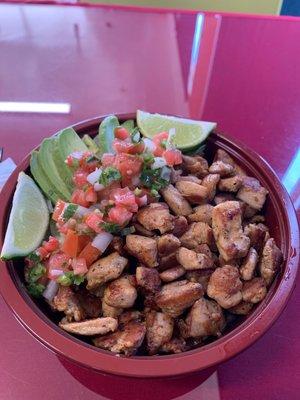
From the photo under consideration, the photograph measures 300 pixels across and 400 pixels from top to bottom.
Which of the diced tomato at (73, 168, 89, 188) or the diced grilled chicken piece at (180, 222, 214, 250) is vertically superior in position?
the diced tomato at (73, 168, 89, 188)

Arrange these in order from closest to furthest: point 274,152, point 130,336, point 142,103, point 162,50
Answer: point 130,336
point 274,152
point 142,103
point 162,50

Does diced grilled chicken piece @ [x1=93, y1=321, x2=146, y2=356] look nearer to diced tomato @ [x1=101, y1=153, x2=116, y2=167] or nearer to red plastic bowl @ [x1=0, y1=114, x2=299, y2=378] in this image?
red plastic bowl @ [x1=0, y1=114, x2=299, y2=378]

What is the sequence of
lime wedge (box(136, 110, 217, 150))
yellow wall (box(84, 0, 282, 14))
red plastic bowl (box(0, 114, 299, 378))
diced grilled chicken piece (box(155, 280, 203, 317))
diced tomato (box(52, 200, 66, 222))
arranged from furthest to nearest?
yellow wall (box(84, 0, 282, 14)), lime wedge (box(136, 110, 217, 150)), diced tomato (box(52, 200, 66, 222)), diced grilled chicken piece (box(155, 280, 203, 317)), red plastic bowl (box(0, 114, 299, 378))

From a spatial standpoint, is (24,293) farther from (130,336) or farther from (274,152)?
(274,152)

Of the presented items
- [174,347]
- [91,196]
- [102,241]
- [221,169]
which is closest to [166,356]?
[174,347]

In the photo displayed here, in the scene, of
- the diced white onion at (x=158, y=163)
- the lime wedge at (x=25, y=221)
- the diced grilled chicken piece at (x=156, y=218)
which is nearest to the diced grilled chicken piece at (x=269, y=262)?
the diced grilled chicken piece at (x=156, y=218)

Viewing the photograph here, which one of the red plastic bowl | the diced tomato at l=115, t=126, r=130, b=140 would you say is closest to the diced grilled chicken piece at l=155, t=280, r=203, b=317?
the red plastic bowl

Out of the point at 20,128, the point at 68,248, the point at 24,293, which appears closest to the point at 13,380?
the point at 24,293
